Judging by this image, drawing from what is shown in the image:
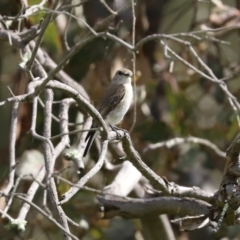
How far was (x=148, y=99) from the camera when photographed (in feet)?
19.2

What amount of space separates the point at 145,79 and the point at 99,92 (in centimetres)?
47

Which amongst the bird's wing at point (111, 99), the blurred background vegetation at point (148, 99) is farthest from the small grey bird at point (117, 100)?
the blurred background vegetation at point (148, 99)

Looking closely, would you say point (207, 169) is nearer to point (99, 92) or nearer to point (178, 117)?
point (178, 117)

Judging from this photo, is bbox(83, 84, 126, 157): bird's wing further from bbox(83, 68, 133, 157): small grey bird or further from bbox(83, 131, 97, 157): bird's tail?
bbox(83, 131, 97, 157): bird's tail

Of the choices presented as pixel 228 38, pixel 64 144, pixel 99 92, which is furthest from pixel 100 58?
pixel 64 144

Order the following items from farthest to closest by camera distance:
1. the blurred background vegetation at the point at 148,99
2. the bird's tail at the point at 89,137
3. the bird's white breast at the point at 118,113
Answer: the blurred background vegetation at the point at 148,99, the bird's white breast at the point at 118,113, the bird's tail at the point at 89,137

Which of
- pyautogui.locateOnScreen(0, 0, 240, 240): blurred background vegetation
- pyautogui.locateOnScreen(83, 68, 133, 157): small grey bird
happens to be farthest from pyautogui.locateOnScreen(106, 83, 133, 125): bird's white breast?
pyautogui.locateOnScreen(0, 0, 240, 240): blurred background vegetation

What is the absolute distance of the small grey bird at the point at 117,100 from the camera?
454 cm

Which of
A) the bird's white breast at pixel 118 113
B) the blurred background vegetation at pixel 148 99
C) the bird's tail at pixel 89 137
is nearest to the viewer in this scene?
the bird's tail at pixel 89 137

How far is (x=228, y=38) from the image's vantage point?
6363mm

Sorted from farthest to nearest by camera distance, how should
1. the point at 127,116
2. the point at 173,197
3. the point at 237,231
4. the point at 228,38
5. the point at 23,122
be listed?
the point at 228,38
the point at 127,116
the point at 237,231
the point at 23,122
the point at 173,197

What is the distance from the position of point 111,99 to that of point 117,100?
5 centimetres

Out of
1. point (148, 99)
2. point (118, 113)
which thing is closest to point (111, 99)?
point (118, 113)

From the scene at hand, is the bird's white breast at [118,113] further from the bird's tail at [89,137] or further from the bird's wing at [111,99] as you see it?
the bird's tail at [89,137]
